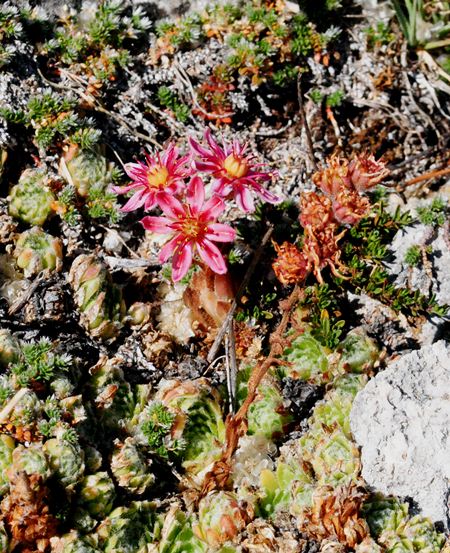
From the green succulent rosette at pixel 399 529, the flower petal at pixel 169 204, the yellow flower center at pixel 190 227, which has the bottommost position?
the green succulent rosette at pixel 399 529

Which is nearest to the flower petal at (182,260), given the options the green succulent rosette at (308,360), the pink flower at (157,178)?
the pink flower at (157,178)

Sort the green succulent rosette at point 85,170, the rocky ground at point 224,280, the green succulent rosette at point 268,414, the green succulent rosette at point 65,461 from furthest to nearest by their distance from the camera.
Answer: the green succulent rosette at point 85,170 → the green succulent rosette at point 268,414 → the rocky ground at point 224,280 → the green succulent rosette at point 65,461

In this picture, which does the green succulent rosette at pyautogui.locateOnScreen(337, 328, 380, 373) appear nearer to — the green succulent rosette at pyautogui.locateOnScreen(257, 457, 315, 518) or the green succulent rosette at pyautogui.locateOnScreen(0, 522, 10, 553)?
the green succulent rosette at pyautogui.locateOnScreen(257, 457, 315, 518)

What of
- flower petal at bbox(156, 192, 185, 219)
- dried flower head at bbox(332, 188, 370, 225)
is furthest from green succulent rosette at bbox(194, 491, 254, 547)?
dried flower head at bbox(332, 188, 370, 225)

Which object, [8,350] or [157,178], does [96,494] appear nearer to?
[8,350]

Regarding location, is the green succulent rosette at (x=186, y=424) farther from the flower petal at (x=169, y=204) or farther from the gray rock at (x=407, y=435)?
the flower petal at (x=169, y=204)

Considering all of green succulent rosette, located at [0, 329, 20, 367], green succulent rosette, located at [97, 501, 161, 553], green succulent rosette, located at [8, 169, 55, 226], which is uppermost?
green succulent rosette, located at [8, 169, 55, 226]

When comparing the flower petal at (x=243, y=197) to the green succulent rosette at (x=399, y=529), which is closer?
the green succulent rosette at (x=399, y=529)

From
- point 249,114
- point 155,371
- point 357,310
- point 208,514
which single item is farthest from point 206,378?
point 249,114

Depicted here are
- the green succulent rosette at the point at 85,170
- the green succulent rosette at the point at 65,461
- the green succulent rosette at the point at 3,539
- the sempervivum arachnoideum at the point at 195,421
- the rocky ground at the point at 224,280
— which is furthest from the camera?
the green succulent rosette at the point at 85,170

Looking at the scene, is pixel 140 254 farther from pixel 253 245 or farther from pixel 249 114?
pixel 249 114
